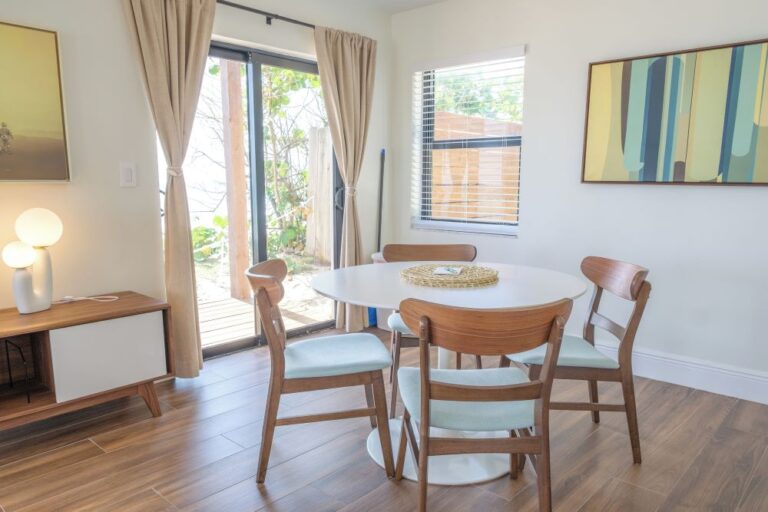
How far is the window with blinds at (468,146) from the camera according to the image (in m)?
3.63

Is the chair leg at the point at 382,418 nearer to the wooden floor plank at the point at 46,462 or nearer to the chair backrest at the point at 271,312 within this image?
the chair backrest at the point at 271,312

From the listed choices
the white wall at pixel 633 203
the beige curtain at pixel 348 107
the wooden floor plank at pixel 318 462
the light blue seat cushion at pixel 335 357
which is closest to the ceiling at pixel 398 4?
the white wall at pixel 633 203

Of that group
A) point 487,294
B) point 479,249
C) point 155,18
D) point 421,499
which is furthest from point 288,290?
point 421,499

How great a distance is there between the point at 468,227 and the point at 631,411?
2.05 metres

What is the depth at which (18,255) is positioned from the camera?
229 cm

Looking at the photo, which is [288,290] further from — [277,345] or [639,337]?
[639,337]

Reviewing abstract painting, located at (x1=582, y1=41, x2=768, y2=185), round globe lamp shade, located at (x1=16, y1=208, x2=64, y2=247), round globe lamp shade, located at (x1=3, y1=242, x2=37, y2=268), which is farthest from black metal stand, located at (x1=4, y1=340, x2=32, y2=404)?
abstract painting, located at (x1=582, y1=41, x2=768, y2=185)

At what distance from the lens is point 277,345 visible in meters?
1.92

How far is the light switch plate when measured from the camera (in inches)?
109

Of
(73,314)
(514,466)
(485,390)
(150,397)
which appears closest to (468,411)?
(485,390)

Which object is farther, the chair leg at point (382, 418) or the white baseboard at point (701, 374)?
the white baseboard at point (701, 374)

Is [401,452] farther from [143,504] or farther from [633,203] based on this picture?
[633,203]

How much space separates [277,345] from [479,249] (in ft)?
7.47

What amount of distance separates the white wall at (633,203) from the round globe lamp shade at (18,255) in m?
2.78
